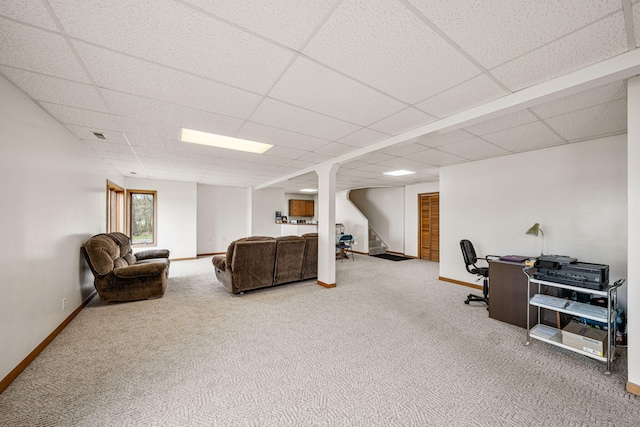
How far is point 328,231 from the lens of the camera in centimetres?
459

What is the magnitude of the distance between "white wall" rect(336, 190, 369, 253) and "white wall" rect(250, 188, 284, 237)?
232cm

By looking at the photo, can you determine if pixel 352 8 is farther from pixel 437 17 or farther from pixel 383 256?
pixel 383 256

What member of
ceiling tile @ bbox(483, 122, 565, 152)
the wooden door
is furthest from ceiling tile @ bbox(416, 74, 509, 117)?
the wooden door

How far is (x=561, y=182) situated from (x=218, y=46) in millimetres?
4637


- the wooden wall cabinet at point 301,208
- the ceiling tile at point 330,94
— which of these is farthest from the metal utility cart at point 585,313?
the wooden wall cabinet at point 301,208

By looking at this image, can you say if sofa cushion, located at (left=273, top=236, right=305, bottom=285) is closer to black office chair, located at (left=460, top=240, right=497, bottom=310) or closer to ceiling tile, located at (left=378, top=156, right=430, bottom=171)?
ceiling tile, located at (left=378, top=156, right=430, bottom=171)

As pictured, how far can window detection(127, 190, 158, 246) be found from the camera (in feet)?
22.7

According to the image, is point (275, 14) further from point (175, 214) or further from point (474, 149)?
point (175, 214)

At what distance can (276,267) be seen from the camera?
14.7ft

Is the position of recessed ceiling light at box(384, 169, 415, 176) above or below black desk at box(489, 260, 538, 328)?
above

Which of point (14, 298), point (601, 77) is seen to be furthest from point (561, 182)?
point (14, 298)

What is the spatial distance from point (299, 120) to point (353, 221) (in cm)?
659

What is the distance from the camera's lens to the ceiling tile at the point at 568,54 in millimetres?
1442

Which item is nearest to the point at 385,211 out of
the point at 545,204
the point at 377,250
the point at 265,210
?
the point at 377,250
